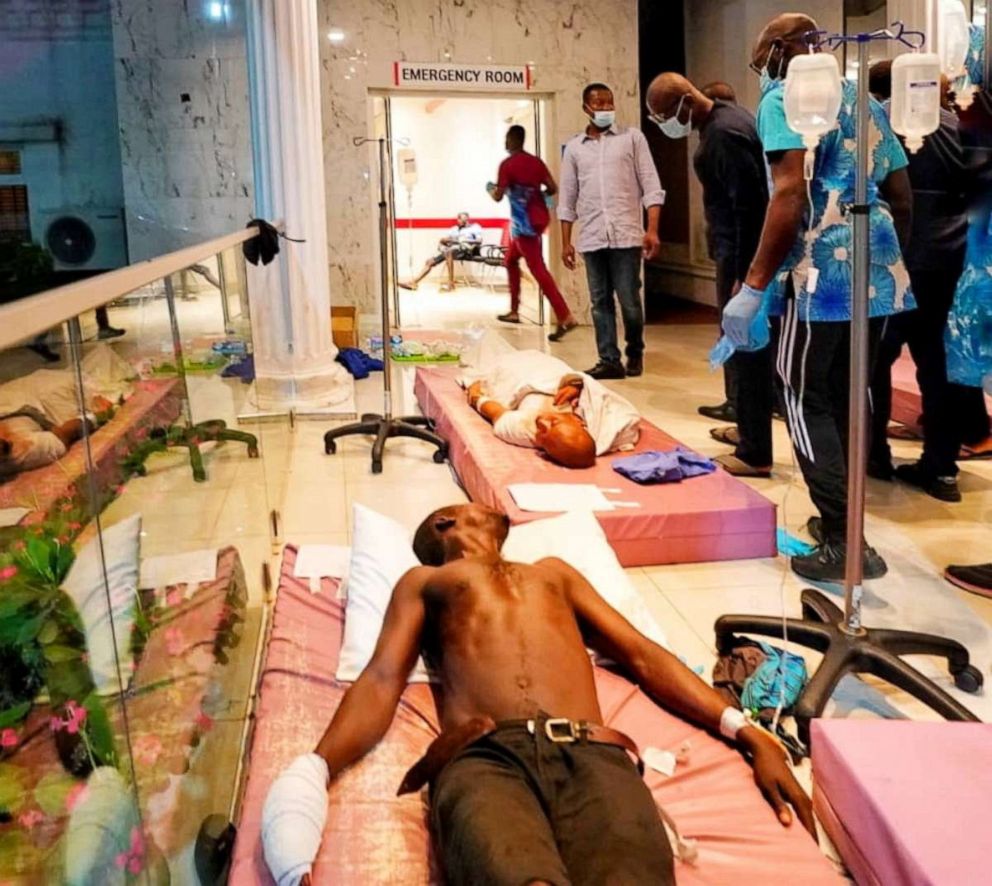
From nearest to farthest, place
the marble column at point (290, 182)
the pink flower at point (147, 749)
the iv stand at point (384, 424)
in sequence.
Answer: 1. the pink flower at point (147, 749)
2. the iv stand at point (384, 424)
3. the marble column at point (290, 182)

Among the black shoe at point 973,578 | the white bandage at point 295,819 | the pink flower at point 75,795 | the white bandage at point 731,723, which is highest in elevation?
the pink flower at point 75,795

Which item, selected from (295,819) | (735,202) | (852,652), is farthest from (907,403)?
(295,819)

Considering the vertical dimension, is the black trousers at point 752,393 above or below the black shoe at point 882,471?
above

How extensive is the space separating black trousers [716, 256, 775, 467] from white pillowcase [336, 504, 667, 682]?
126 centimetres

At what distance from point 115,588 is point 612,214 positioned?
17.4 feet

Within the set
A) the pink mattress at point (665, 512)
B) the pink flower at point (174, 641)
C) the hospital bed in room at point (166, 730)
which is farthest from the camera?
the pink mattress at point (665, 512)

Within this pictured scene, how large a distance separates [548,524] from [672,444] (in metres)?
1.22

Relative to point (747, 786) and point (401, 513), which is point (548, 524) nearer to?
point (401, 513)

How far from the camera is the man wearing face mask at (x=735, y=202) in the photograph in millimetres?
→ 3936

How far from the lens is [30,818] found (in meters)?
0.92

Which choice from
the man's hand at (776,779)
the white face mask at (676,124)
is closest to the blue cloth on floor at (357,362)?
the white face mask at (676,124)

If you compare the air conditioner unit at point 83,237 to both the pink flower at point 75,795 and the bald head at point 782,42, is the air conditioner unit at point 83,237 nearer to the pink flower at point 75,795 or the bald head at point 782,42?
the bald head at point 782,42

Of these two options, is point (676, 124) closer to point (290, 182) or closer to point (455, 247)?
point (290, 182)

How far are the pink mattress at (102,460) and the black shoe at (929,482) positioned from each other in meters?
2.95
